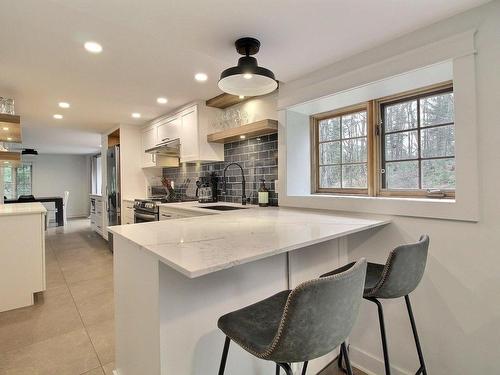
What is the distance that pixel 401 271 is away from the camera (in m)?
1.20

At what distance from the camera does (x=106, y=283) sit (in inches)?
125

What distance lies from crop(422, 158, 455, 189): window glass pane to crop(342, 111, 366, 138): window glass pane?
0.54 metres

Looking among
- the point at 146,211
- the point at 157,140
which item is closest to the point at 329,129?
the point at 146,211

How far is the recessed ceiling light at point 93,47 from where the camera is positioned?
6.10ft

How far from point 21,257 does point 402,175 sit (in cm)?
348

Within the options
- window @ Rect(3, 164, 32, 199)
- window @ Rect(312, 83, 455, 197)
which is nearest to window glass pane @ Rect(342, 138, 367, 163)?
window @ Rect(312, 83, 455, 197)

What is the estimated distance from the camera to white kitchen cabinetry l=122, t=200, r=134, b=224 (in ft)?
13.8

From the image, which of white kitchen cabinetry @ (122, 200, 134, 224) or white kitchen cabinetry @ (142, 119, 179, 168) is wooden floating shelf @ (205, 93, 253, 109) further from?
white kitchen cabinetry @ (122, 200, 134, 224)

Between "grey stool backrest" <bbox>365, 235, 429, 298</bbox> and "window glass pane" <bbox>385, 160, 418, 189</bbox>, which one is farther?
"window glass pane" <bbox>385, 160, 418, 189</bbox>

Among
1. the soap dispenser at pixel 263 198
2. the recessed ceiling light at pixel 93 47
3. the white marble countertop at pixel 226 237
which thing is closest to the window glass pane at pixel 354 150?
the white marble countertop at pixel 226 237

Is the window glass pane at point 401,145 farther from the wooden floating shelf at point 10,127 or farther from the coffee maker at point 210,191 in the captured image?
the wooden floating shelf at point 10,127

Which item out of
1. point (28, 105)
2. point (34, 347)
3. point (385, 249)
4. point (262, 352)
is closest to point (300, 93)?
point (385, 249)

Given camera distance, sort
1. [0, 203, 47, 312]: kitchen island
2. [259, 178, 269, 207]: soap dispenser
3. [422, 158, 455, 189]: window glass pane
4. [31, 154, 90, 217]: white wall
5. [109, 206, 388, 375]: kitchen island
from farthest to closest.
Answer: [31, 154, 90, 217]: white wall < [259, 178, 269, 207]: soap dispenser < [0, 203, 47, 312]: kitchen island < [422, 158, 455, 189]: window glass pane < [109, 206, 388, 375]: kitchen island

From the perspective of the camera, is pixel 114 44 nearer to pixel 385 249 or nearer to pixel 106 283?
pixel 385 249
